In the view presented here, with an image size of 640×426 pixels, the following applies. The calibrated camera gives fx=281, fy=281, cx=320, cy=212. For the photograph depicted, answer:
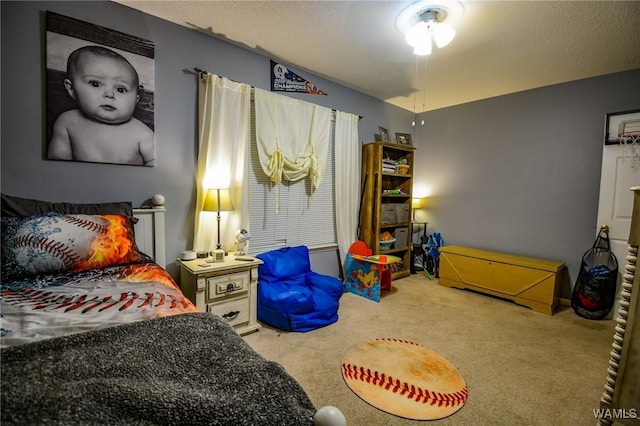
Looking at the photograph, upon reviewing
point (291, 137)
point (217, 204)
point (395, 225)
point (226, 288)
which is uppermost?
point (291, 137)

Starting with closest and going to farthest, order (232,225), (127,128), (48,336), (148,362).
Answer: (148,362)
(48,336)
(127,128)
(232,225)

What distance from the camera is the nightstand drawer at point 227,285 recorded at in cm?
212

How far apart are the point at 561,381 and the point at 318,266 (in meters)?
2.29

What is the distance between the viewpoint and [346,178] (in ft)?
11.5

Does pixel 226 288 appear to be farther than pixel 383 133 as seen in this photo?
No

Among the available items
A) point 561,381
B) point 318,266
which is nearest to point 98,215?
point 318,266

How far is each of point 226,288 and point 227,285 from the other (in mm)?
24

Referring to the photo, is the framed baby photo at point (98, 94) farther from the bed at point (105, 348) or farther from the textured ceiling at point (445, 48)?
the bed at point (105, 348)

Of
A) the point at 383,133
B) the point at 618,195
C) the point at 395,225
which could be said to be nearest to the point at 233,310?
the point at 395,225

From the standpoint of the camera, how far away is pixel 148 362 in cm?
76

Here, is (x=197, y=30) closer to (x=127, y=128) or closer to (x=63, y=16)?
(x=63, y=16)

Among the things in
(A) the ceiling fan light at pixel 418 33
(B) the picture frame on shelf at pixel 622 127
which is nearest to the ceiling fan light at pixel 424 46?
(A) the ceiling fan light at pixel 418 33

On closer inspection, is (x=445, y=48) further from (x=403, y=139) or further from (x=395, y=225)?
(x=395, y=225)

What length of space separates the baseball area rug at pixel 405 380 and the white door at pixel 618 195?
7.38 ft
